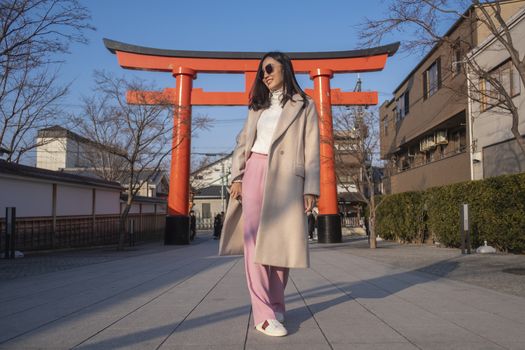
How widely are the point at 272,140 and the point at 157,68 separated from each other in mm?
16111

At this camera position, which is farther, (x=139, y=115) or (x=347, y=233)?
(x=347, y=233)

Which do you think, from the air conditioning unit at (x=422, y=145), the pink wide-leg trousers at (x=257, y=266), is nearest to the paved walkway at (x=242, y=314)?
the pink wide-leg trousers at (x=257, y=266)

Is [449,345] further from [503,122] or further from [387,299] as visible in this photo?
[503,122]

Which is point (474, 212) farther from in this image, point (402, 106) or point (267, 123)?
point (402, 106)

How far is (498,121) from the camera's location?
1430cm

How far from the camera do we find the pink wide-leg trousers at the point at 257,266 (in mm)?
3262

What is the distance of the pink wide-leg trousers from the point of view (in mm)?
3262

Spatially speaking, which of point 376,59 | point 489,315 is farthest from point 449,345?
point 376,59

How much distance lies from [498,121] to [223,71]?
10.2 metres

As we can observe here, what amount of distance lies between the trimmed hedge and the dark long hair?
30.7 feet

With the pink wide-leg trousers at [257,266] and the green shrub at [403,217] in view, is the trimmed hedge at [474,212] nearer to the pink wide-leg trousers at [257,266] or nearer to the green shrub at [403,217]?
the green shrub at [403,217]

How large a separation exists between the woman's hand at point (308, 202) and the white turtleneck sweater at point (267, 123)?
0.45 m

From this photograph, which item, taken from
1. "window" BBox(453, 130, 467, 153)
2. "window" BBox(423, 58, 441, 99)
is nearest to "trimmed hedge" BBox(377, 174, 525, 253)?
"window" BBox(453, 130, 467, 153)

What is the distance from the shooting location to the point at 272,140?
11.0ft
